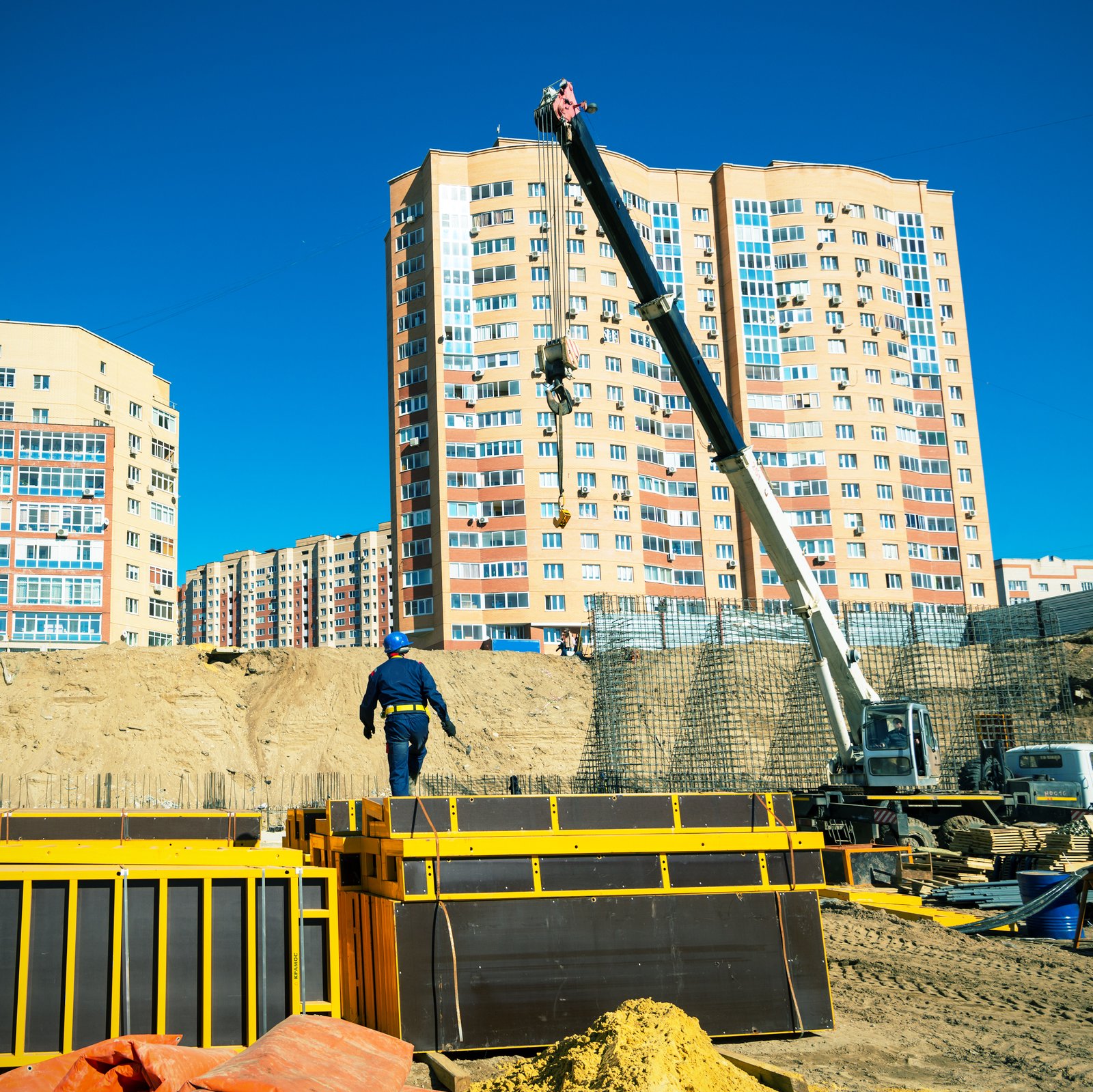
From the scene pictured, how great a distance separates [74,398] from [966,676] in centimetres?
5812

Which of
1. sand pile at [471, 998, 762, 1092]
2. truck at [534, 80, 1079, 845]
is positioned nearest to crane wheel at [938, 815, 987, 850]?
truck at [534, 80, 1079, 845]

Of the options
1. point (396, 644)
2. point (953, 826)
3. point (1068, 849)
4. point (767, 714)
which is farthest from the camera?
point (767, 714)

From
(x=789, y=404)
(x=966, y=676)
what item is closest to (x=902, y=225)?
(x=789, y=404)

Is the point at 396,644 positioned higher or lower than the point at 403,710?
higher

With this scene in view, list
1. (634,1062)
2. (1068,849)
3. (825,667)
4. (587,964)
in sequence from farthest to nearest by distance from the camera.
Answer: (825,667) → (1068,849) → (587,964) → (634,1062)

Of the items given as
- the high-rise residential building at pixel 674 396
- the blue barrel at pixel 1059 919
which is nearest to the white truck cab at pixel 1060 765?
the blue barrel at pixel 1059 919

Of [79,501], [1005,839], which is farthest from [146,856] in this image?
[79,501]

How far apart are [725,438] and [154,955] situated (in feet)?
46.7

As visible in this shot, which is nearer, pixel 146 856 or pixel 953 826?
pixel 146 856

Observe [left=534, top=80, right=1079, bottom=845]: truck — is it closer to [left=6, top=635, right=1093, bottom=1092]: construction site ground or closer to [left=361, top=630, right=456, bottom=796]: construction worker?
[left=6, top=635, right=1093, bottom=1092]: construction site ground

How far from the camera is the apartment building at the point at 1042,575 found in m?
112

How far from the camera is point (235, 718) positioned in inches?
1307

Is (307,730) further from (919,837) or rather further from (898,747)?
(919,837)

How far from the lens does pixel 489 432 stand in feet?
200
